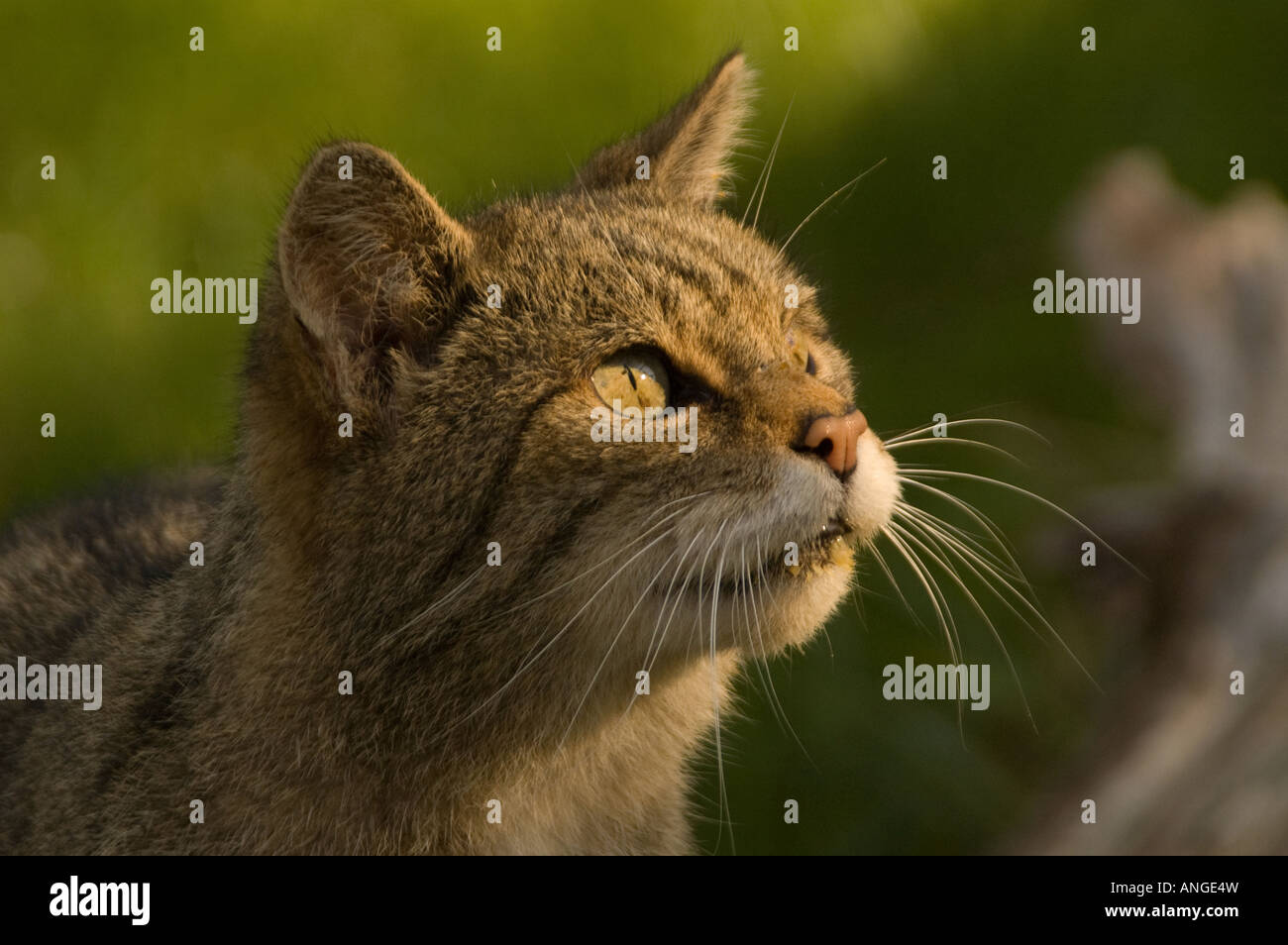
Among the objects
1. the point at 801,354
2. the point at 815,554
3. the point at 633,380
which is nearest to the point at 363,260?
the point at 633,380

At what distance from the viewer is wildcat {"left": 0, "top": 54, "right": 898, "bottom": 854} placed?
3.83 metres

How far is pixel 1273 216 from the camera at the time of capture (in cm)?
661

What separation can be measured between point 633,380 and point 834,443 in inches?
23.2

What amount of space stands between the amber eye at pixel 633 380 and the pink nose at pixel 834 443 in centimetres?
43

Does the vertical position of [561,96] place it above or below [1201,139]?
above

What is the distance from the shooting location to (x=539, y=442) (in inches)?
153

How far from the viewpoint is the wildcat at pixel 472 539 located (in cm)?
383

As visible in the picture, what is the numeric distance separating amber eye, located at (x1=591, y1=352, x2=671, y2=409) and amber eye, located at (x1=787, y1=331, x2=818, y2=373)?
52cm

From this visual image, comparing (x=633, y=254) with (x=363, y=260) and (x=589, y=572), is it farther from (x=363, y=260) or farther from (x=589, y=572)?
(x=589, y=572)

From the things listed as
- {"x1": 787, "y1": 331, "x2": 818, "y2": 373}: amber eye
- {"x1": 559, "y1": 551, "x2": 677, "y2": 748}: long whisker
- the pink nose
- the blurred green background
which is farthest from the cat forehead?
the blurred green background

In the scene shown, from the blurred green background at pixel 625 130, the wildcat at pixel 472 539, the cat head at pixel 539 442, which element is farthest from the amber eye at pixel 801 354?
the blurred green background at pixel 625 130
